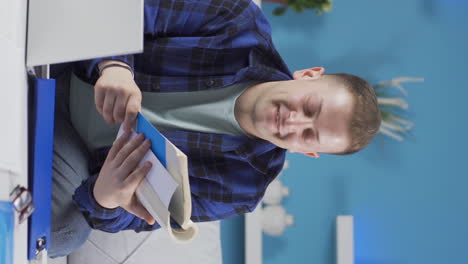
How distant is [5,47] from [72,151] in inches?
22.4

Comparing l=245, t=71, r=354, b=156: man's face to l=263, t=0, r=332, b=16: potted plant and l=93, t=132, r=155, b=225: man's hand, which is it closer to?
l=93, t=132, r=155, b=225: man's hand

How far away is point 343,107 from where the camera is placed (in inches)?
44.6

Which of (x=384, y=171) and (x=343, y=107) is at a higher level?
(x=343, y=107)

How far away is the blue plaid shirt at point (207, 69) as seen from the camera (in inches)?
48.0

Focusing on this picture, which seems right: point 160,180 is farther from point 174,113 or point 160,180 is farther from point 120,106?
point 174,113

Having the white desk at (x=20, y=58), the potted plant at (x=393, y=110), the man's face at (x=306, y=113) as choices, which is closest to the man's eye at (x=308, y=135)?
the man's face at (x=306, y=113)

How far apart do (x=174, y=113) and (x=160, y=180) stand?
0.46 metres

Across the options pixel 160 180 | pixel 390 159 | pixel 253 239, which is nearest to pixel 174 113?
pixel 160 180

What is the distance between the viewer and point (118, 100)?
35.2 inches

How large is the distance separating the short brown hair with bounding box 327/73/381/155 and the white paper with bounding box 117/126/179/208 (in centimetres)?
53

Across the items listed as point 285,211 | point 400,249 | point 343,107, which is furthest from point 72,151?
point 400,249

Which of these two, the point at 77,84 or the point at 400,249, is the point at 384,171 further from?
the point at 77,84

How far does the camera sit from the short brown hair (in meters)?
1.15

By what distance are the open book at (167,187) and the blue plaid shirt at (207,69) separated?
0.36 metres
